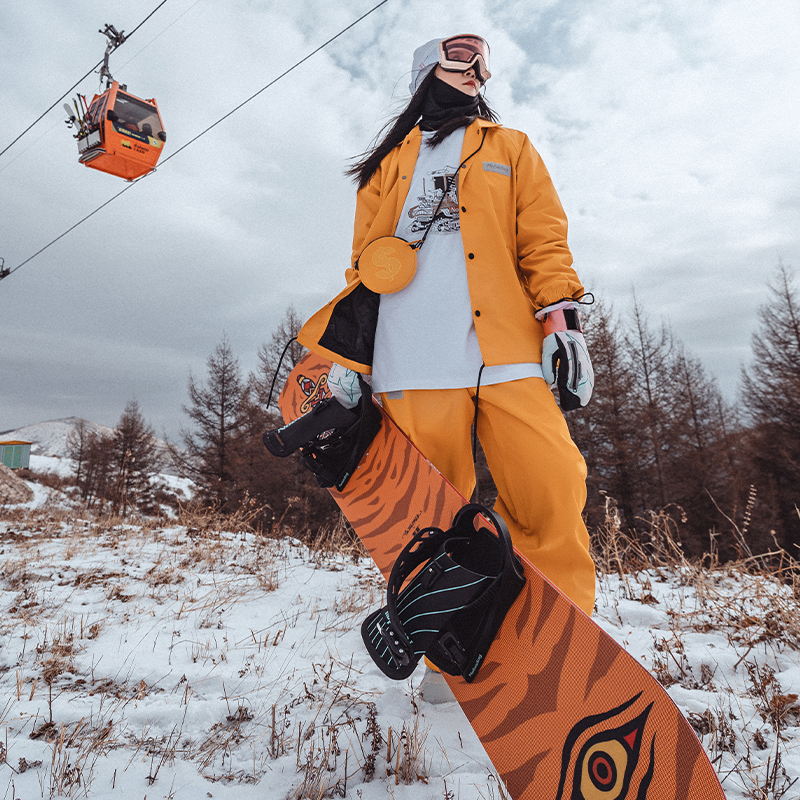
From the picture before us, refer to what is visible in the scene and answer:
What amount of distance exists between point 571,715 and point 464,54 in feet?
6.59

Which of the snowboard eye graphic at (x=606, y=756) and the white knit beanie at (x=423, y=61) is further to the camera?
the white knit beanie at (x=423, y=61)

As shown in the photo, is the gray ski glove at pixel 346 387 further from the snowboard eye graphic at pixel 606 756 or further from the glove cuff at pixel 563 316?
the snowboard eye graphic at pixel 606 756

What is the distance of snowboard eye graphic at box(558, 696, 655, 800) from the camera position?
91cm

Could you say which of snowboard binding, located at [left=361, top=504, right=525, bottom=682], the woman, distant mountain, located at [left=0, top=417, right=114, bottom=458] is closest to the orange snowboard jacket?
the woman

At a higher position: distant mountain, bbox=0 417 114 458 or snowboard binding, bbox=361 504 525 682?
distant mountain, bbox=0 417 114 458

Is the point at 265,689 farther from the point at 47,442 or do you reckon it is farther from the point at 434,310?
the point at 47,442

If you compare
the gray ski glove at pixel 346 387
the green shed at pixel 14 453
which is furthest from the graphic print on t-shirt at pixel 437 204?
the green shed at pixel 14 453

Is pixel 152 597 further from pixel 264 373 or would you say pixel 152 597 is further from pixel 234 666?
pixel 264 373

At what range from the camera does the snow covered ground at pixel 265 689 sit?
1.24m

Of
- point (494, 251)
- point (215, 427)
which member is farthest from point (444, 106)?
point (215, 427)

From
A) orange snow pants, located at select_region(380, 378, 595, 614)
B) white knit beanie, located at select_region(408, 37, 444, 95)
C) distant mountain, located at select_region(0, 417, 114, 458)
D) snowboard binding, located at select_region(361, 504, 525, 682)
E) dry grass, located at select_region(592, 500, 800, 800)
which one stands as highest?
distant mountain, located at select_region(0, 417, 114, 458)

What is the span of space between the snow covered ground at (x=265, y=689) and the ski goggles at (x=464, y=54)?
2.09 metres

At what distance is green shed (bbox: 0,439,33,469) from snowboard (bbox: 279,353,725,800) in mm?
45514

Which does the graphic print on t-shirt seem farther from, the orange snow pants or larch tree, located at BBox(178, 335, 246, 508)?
larch tree, located at BBox(178, 335, 246, 508)
